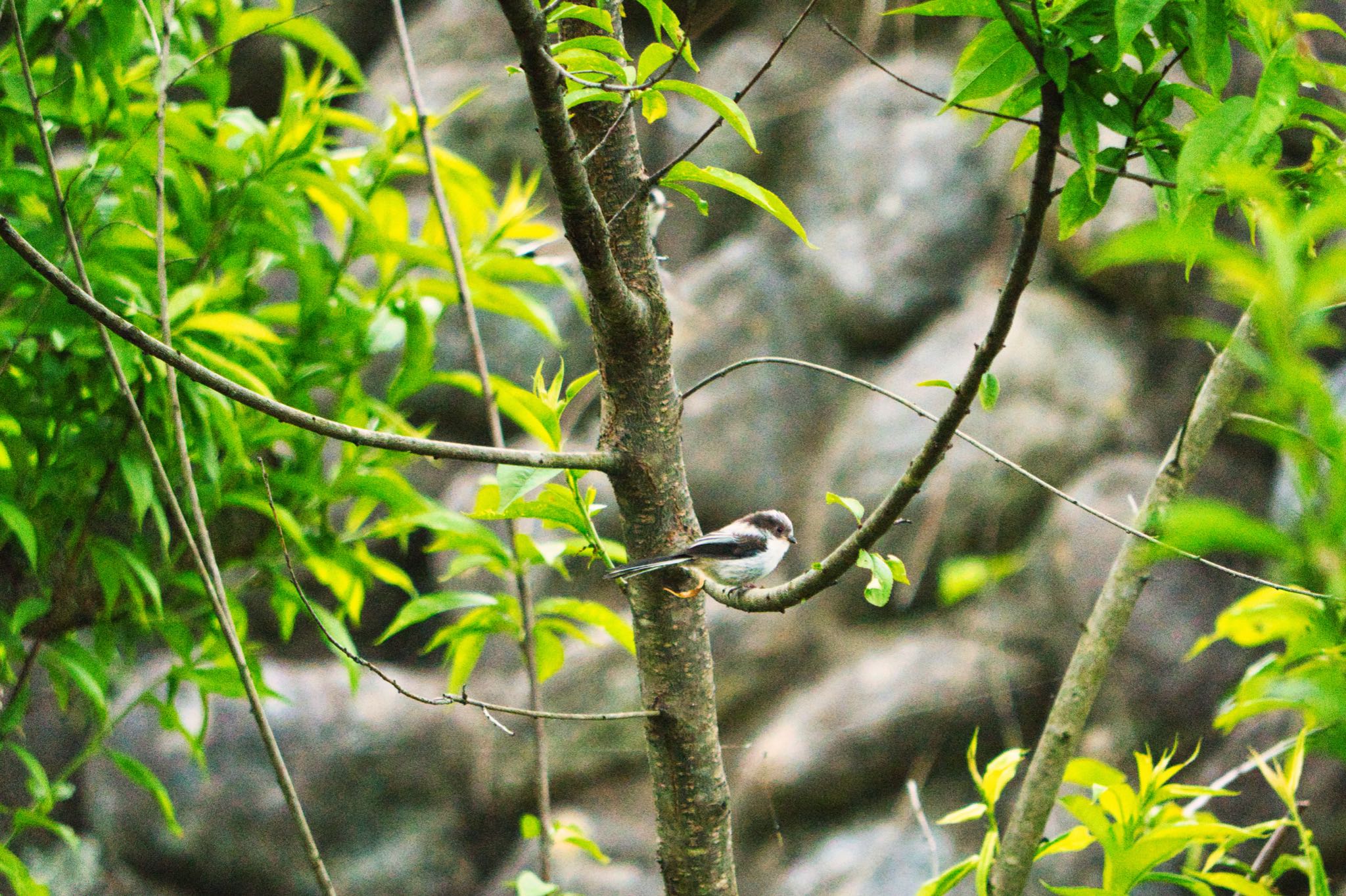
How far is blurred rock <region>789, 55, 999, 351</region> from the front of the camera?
4.31 metres

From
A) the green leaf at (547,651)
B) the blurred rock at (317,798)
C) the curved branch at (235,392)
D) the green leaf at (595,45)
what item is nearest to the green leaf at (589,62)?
the green leaf at (595,45)

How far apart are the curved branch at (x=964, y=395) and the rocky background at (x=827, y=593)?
103 inches

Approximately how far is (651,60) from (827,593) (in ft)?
11.2

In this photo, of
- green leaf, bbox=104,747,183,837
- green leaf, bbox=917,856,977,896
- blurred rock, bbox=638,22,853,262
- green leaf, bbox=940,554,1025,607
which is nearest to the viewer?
green leaf, bbox=940,554,1025,607

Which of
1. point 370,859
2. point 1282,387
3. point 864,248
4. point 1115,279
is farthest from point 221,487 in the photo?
point 1115,279

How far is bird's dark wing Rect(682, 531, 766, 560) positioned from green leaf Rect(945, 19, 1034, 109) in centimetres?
62

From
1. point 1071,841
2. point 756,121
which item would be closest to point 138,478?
point 1071,841

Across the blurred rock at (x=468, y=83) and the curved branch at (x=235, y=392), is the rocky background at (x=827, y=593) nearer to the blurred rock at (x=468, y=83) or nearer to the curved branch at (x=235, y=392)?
the blurred rock at (x=468, y=83)

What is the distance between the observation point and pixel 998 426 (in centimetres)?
389

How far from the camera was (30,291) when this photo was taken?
4.85ft

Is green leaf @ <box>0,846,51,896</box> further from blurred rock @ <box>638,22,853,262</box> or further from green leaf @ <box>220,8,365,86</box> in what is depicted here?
blurred rock @ <box>638,22,853,262</box>

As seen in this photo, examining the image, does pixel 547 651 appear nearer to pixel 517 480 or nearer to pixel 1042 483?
pixel 517 480

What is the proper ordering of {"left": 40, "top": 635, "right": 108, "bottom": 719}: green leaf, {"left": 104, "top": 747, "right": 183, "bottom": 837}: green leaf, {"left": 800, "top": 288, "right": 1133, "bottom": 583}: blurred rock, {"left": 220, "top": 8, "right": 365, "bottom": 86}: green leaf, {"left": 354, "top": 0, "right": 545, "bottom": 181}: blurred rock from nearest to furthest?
{"left": 40, "top": 635, "right": 108, "bottom": 719}: green leaf → {"left": 104, "top": 747, "right": 183, "bottom": 837}: green leaf → {"left": 220, "top": 8, "right": 365, "bottom": 86}: green leaf → {"left": 800, "top": 288, "right": 1133, "bottom": 583}: blurred rock → {"left": 354, "top": 0, "right": 545, "bottom": 181}: blurred rock

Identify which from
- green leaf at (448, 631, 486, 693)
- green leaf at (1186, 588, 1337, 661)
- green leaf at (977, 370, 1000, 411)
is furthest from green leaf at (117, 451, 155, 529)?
green leaf at (1186, 588, 1337, 661)
